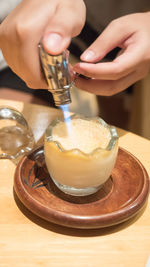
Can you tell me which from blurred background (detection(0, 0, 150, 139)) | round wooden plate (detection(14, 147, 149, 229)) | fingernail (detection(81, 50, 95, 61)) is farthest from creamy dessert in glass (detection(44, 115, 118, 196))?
blurred background (detection(0, 0, 150, 139))

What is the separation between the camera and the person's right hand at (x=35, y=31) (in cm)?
47

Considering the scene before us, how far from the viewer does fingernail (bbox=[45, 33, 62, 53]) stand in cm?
44

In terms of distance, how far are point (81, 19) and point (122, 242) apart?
376mm

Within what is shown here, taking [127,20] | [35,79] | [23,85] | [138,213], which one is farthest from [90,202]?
[23,85]

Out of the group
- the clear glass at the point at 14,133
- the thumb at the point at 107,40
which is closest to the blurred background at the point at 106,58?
the clear glass at the point at 14,133

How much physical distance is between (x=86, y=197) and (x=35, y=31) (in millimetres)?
272

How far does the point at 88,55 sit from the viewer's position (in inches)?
22.2

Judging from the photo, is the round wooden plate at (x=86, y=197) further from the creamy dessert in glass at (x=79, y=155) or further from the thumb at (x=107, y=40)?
the thumb at (x=107, y=40)

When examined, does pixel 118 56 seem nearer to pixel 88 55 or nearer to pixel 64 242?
pixel 88 55

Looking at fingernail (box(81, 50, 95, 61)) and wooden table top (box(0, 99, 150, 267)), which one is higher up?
fingernail (box(81, 50, 95, 61))

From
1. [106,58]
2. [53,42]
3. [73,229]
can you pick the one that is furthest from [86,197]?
[106,58]

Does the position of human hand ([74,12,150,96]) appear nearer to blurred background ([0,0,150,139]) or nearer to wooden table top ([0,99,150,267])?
wooden table top ([0,99,150,267])

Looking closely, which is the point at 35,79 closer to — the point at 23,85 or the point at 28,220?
the point at 28,220

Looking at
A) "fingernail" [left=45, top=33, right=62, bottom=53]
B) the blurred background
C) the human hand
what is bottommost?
the blurred background
